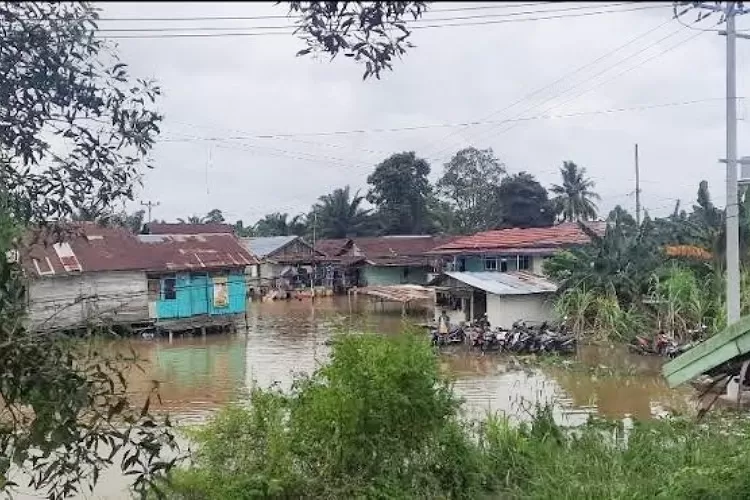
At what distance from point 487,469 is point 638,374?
1181cm

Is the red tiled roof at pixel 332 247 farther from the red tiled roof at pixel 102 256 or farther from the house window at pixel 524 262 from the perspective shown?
the red tiled roof at pixel 102 256

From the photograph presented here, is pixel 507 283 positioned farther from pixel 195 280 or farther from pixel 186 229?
pixel 186 229

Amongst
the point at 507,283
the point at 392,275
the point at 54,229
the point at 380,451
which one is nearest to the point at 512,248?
the point at 507,283

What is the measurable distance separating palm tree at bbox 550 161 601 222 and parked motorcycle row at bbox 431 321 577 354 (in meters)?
22.6

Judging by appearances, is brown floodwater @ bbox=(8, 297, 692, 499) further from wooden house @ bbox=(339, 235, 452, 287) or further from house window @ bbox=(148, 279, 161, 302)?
wooden house @ bbox=(339, 235, 452, 287)

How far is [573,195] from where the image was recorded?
43.3m

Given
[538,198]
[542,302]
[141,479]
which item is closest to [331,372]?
[141,479]

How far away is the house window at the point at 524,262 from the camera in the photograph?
28.4 metres

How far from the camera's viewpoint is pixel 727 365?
439cm

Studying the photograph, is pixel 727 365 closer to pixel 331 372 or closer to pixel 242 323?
pixel 331 372

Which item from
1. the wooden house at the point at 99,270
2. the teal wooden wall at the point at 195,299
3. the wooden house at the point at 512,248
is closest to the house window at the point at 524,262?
the wooden house at the point at 512,248

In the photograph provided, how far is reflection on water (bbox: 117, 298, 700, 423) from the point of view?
14.5m

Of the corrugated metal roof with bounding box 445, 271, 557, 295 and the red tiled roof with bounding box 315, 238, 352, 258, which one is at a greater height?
the red tiled roof with bounding box 315, 238, 352, 258

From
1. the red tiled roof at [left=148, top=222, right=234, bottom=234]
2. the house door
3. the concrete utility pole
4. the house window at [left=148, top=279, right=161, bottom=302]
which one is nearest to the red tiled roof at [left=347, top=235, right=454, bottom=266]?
→ the red tiled roof at [left=148, top=222, right=234, bottom=234]
